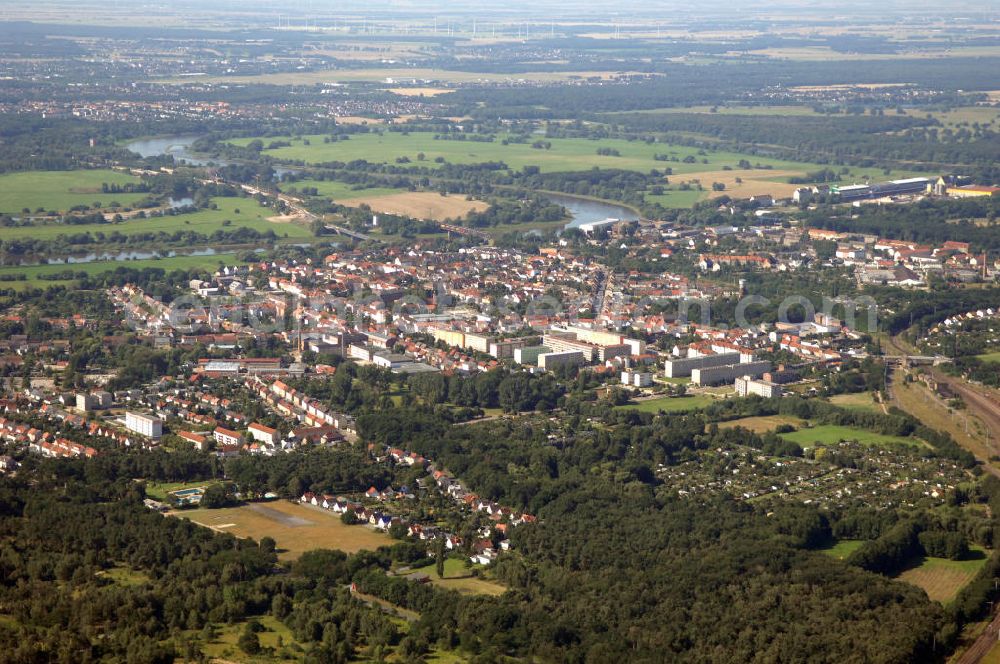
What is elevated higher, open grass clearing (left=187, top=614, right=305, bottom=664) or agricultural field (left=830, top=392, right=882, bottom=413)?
open grass clearing (left=187, top=614, right=305, bottom=664)

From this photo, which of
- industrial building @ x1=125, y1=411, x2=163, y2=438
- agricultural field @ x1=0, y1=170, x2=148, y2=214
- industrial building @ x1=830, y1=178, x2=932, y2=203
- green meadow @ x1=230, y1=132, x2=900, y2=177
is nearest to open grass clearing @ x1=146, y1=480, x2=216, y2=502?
industrial building @ x1=125, y1=411, x2=163, y2=438

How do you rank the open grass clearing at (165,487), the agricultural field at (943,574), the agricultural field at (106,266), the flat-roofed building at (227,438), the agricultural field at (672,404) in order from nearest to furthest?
the agricultural field at (943,574)
the open grass clearing at (165,487)
the flat-roofed building at (227,438)
the agricultural field at (672,404)
the agricultural field at (106,266)

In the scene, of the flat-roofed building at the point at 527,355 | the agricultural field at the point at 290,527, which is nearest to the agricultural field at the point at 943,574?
the agricultural field at the point at 290,527

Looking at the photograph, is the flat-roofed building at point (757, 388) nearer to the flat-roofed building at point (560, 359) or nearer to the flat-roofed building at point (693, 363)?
the flat-roofed building at point (693, 363)

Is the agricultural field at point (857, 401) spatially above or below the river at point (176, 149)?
above

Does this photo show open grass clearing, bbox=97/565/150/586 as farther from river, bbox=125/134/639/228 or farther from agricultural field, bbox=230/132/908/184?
agricultural field, bbox=230/132/908/184

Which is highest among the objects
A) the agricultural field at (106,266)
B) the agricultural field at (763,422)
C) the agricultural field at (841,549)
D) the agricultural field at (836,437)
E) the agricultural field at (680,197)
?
the agricultural field at (841,549)

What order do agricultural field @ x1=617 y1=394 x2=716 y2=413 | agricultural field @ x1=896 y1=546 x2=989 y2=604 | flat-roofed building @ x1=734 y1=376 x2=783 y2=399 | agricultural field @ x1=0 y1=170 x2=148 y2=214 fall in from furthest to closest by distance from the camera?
agricultural field @ x1=0 y1=170 x2=148 y2=214 < flat-roofed building @ x1=734 y1=376 x2=783 y2=399 < agricultural field @ x1=617 y1=394 x2=716 y2=413 < agricultural field @ x1=896 y1=546 x2=989 y2=604
